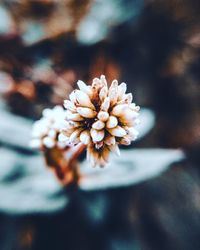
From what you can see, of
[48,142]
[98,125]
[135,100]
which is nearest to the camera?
[98,125]

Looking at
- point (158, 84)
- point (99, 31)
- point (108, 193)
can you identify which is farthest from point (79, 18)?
point (108, 193)

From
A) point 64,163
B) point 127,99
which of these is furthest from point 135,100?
point 127,99

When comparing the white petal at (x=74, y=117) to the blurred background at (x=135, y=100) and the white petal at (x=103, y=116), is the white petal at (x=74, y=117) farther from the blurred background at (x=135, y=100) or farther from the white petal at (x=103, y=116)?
the blurred background at (x=135, y=100)

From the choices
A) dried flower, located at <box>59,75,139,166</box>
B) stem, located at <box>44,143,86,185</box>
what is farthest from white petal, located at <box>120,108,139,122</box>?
stem, located at <box>44,143,86,185</box>

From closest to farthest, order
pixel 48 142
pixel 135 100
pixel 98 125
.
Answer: pixel 98 125, pixel 48 142, pixel 135 100

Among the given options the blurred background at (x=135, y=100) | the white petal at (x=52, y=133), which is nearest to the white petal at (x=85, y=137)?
the white petal at (x=52, y=133)

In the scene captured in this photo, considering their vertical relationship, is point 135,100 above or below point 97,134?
above

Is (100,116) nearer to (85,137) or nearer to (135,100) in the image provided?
(85,137)
